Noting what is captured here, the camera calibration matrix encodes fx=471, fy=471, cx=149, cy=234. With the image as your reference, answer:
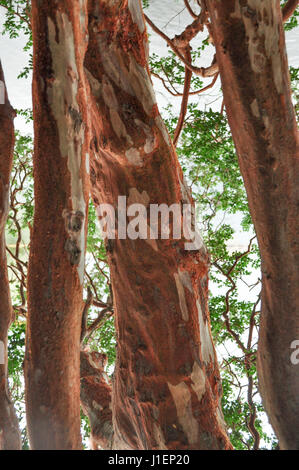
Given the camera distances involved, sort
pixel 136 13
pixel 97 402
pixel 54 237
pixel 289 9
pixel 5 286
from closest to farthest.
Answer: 1. pixel 54 237
2. pixel 5 286
3. pixel 136 13
4. pixel 289 9
5. pixel 97 402

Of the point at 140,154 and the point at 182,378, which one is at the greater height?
the point at 140,154

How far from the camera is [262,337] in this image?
5.65 feet

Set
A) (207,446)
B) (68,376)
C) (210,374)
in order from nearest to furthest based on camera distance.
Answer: (68,376)
(207,446)
(210,374)

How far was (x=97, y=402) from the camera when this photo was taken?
2240 millimetres

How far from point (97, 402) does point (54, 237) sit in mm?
1326

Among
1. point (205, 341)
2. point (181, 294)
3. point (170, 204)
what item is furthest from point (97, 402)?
point (170, 204)

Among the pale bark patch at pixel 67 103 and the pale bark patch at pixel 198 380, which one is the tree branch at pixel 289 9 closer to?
the pale bark patch at pixel 67 103

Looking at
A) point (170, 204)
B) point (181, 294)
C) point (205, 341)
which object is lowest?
point (205, 341)

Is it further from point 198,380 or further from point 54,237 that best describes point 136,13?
point 198,380

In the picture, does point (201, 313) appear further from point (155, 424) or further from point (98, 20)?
point (98, 20)

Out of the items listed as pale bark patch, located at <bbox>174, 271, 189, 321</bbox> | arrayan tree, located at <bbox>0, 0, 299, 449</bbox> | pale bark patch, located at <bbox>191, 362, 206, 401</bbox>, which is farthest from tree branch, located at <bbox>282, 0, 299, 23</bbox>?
pale bark patch, located at <bbox>191, 362, 206, 401</bbox>

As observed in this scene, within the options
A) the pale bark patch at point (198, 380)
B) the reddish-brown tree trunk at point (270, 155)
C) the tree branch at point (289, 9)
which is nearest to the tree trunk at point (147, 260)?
the pale bark patch at point (198, 380)
